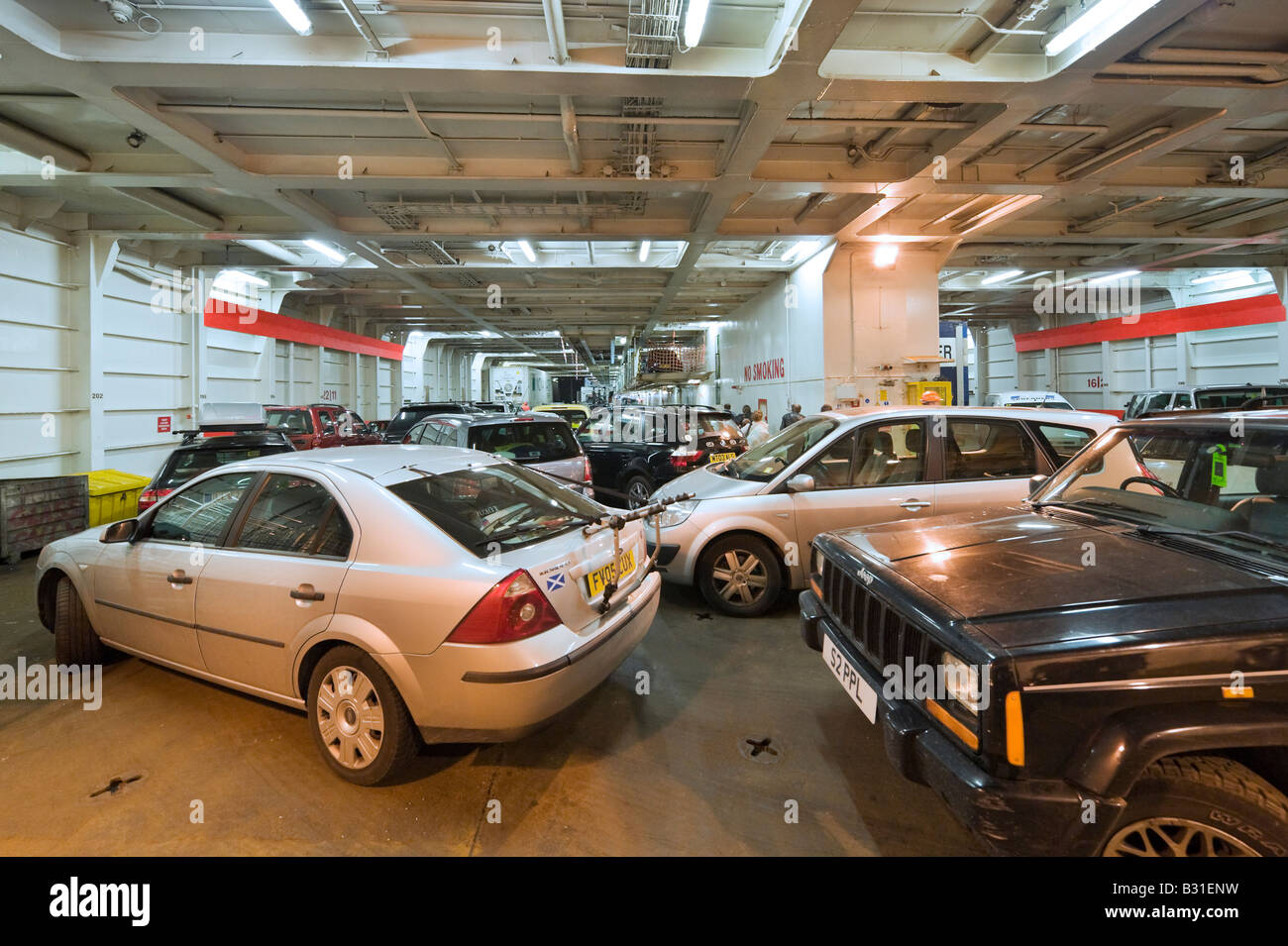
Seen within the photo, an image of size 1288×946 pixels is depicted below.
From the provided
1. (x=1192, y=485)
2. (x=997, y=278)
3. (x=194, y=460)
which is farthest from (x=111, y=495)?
(x=997, y=278)

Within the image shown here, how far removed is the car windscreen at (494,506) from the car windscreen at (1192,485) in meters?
2.58

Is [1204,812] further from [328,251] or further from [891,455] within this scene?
[328,251]

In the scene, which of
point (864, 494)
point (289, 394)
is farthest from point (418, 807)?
point (289, 394)

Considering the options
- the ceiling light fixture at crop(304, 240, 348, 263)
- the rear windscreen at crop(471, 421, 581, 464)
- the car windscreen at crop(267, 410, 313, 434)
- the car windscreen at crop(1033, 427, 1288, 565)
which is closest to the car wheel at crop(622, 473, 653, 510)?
the rear windscreen at crop(471, 421, 581, 464)

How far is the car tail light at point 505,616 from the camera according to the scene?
7.17 ft

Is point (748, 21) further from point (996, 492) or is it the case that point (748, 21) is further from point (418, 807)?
point (418, 807)

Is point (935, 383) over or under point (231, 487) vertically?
over

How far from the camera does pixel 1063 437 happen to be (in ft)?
15.0

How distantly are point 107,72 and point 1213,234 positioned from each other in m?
17.4

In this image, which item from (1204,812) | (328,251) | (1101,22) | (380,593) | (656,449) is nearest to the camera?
(1204,812)

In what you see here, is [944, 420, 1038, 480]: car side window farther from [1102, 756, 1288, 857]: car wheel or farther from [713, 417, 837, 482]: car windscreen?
[1102, 756, 1288, 857]: car wheel

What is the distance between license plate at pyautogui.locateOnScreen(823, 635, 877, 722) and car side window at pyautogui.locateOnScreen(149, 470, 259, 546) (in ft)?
10.1

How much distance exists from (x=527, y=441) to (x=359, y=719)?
169 inches

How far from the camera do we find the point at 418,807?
2.33 metres
